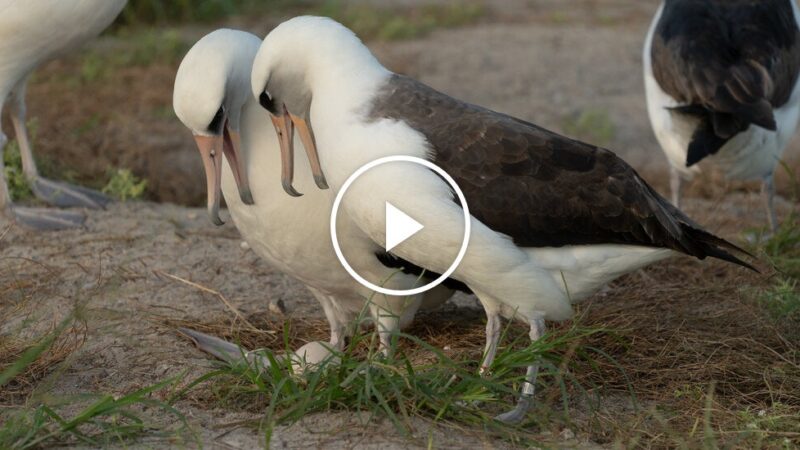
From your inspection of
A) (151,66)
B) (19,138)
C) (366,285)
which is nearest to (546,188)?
(366,285)

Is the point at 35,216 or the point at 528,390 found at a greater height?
the point at 528,390

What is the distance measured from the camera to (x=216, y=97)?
4320 millimetres

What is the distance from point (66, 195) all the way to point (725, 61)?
3.40 metres

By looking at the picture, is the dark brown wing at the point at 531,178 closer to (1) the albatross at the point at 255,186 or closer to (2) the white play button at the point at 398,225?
(2) the white play button at the point at 398,225

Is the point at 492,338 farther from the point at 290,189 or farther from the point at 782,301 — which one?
the point at 782,301

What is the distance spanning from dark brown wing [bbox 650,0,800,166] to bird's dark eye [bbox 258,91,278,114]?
8.07 feet

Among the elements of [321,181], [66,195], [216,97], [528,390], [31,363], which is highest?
[216,97]

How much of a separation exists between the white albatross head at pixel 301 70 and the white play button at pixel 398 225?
0.39 m

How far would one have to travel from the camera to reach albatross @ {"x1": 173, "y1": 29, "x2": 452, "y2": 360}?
14.3 ft

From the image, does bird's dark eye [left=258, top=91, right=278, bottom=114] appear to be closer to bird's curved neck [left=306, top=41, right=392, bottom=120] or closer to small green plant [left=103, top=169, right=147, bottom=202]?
bird's curved neck [left=306, top=41, right=392, bottom=120]

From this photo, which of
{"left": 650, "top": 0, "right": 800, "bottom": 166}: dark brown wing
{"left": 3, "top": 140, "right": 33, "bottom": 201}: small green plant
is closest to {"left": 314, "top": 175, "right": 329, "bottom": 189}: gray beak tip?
{"left": 650, "top": 0, "right": 800, "bottom": 166}: dark brown wing

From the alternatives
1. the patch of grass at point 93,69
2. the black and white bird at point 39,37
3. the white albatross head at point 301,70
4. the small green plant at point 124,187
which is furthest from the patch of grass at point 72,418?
the patch of grass at point 93,69

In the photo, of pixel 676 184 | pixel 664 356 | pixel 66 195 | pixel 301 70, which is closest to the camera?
pixel 301 70

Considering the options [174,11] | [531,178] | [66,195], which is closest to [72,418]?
[531,178]
